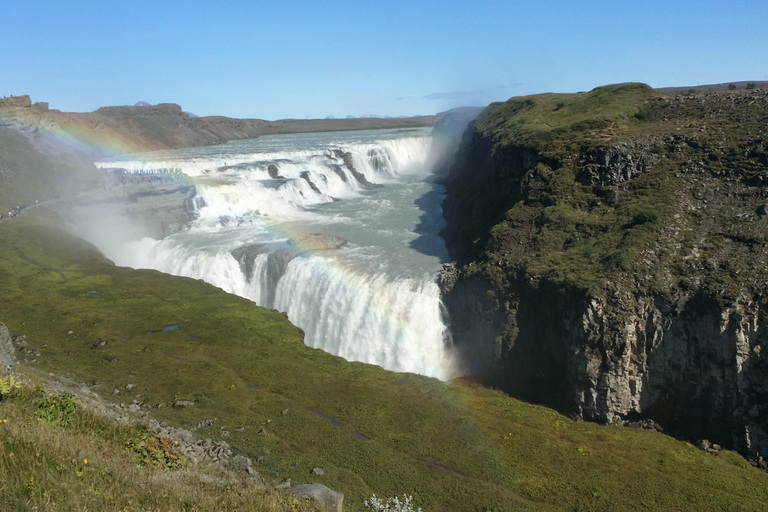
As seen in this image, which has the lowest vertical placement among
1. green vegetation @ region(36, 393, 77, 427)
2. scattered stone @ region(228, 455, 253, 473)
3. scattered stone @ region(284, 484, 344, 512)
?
scattered stone @ region(228, 455, 253, 473)

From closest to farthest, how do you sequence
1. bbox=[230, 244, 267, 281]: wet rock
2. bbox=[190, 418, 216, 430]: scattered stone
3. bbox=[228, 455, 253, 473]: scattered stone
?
bbox=[228, 455, 253, 473]: scattered stone, bbox=[190, 418, 216, 430]: scattered stone, bbox=[230, 244, 267, 281]: wet rock

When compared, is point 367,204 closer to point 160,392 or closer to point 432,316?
point 432,316

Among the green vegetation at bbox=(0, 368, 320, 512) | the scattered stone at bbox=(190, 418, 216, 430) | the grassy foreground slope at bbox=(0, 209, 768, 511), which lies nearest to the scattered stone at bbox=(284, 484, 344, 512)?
the green vegetation at bbox=(0, 368, 320, 512)

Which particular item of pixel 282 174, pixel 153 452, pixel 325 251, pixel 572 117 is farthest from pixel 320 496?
pixel 282 174

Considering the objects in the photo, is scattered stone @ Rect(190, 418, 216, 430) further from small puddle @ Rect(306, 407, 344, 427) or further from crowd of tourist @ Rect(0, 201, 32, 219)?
crowd of tourist @ Rect(0, 201, 32, 219)

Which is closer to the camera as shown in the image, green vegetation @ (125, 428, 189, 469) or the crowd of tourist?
green vegetation @ (125, 428, 189, 469)

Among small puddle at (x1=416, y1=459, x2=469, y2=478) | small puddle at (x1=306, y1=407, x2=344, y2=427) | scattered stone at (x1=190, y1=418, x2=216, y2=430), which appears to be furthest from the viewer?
small puddle at (x1=306, y1=407, x2=344, y2=427)

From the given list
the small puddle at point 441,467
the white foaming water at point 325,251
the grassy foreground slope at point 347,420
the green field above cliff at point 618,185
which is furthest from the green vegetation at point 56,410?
the green field above cliff at point 618,185

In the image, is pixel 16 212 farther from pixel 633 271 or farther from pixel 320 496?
pixel 633 271
